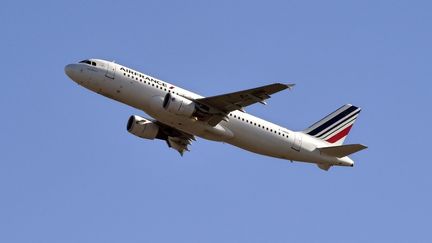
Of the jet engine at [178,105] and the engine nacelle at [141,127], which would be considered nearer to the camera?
the jet engine at [178,105]

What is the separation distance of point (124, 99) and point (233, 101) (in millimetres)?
7266

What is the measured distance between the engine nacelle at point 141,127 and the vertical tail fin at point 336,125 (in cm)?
1121

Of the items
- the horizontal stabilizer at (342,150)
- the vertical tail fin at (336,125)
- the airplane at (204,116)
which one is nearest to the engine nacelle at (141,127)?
the airplane at (204,116)

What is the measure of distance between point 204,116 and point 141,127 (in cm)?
694

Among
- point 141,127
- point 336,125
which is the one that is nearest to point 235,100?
point 141,127

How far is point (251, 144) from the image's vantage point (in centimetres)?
6384

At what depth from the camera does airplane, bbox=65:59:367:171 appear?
61.2m

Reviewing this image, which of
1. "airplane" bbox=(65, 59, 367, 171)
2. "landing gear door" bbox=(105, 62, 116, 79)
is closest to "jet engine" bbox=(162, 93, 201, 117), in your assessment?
"airplane" bbox=(65, 59, 367, 171)

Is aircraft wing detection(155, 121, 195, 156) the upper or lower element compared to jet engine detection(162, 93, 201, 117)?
lower

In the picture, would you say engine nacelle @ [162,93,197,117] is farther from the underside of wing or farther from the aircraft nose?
the aircraft nose

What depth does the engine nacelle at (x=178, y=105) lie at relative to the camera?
60812mm

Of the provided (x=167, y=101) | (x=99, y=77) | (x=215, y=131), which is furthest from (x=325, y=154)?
(x=99, y=77)

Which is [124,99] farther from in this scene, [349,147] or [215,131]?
[349,147]

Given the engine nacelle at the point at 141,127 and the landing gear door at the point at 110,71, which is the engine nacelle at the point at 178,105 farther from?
→ the engine nacelle at the point at 141,127
